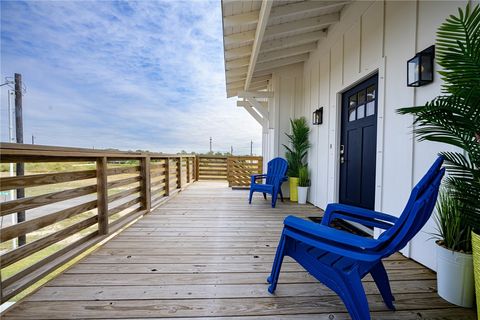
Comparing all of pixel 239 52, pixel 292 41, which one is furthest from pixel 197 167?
pixel 292 41

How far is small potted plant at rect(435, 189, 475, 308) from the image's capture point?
129cm

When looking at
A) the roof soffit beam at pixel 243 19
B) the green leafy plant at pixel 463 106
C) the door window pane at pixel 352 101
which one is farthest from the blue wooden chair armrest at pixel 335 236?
the roof soffit beam at pixel 243 19

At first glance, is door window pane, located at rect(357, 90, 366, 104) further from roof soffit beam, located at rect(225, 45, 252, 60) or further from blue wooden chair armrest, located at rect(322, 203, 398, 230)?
roof soffit beam, located at rect(225, 45, 252, 60)

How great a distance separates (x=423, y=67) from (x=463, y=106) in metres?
0.86

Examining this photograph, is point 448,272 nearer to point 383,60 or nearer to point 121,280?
point 383,60

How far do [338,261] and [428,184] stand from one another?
585 millimetres

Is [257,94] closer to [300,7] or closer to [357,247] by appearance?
[300,7]

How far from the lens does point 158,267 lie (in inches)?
68.8

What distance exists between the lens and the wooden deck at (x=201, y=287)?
1254 mm

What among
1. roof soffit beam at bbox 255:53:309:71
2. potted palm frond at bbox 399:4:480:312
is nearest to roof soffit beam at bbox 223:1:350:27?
roof soffit beam at bbox 255:53:309:71

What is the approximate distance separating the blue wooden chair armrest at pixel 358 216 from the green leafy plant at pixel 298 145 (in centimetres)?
278

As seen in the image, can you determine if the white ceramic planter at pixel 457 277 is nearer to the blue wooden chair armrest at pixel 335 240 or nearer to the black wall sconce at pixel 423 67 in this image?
the blue wooden chair armrest at pixel 335 240

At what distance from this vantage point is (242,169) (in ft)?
23.0

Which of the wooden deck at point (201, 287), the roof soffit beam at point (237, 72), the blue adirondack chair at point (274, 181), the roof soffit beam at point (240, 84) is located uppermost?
the roof soffit beam at point (240, 84)
